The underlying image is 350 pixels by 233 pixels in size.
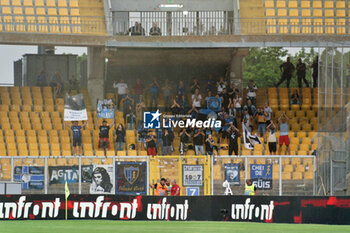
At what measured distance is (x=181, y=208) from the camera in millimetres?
22297

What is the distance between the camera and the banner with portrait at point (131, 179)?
29.0 metres

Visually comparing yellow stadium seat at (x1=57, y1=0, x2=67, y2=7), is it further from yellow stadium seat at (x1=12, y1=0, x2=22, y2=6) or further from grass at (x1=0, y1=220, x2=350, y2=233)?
grass at (x1=0, y1=220, x2=350, y2=233)

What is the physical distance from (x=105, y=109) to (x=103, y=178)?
7.04 m

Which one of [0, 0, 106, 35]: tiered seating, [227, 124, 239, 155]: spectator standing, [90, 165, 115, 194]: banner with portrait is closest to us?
[90, 165, 115, 194]: banner with portrait

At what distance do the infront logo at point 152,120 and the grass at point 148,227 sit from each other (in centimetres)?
1212

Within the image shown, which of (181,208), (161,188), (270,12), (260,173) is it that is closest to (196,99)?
(270,12)

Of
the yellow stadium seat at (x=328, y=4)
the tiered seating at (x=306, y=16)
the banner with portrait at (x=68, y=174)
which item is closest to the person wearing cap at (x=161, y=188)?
the banner with portrait at (x=68, y=174)

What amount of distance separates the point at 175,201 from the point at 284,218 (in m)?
3.23

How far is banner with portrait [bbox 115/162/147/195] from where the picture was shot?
28969 millimetres

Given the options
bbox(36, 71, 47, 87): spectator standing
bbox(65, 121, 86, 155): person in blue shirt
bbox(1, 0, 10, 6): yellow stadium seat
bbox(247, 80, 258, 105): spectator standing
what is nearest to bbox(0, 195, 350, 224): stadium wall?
bbox(65, 121, 86, 155): person in blue shirt

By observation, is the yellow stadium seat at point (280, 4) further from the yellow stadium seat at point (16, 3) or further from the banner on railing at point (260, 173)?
the yellow stadium seat at point (16, 3)

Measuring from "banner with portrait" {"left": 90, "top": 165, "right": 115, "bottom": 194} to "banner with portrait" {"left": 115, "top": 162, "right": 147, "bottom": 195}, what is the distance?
23cm

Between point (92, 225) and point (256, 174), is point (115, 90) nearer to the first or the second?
point (256, 174)

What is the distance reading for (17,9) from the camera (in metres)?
37.0
